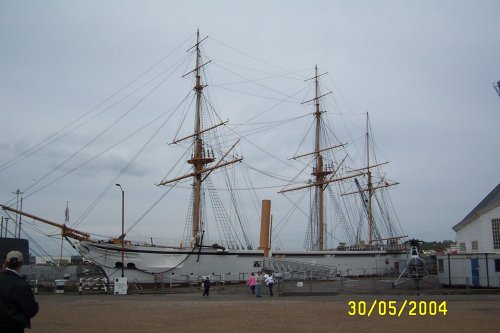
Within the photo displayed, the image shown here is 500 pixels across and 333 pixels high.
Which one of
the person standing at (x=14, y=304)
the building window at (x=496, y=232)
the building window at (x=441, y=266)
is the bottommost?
the building window at (x=441, y=266)

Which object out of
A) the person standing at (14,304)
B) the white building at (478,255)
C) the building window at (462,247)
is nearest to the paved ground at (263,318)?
the person standing at (14,304)

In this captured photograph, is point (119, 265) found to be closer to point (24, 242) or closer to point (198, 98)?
point (24, 242)

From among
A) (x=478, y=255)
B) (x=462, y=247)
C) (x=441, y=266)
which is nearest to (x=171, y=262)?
(x=441, y=266)

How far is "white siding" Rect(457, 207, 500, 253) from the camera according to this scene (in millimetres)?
33812

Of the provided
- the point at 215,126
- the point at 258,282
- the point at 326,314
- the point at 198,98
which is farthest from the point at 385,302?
the point at 198,98

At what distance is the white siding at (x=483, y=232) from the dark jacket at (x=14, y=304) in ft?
108

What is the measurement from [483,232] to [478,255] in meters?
6.50

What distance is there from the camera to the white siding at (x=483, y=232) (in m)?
33.8

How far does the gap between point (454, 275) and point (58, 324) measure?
77.5 feet

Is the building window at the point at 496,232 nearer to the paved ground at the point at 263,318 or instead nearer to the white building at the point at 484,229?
the white building at the point at 484,229

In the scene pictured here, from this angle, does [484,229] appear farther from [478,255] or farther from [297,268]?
[297,268]

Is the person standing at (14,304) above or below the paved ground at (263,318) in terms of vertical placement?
above

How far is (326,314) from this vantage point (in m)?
16.5

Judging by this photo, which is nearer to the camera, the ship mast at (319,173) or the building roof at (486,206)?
the building roof at (486,206)
